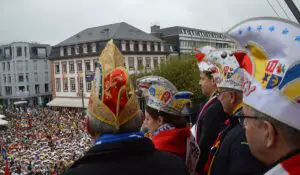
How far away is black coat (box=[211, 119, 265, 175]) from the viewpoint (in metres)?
2.28

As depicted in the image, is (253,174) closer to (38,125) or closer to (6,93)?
(38,125)

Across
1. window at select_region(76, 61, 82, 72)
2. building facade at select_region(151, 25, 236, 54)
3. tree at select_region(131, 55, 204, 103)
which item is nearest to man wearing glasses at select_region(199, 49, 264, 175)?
tree at select_region(131, 55, 204, 103)

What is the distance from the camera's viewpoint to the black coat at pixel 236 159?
2.28m

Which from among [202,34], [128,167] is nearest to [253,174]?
[128,167]

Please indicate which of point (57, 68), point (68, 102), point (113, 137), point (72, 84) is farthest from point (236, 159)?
point (57, 68)

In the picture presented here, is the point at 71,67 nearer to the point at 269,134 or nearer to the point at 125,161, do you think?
the point at 125,161

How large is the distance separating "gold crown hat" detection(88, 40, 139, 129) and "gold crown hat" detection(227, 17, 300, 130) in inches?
32.4

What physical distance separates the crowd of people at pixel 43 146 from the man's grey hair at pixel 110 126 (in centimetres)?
1173

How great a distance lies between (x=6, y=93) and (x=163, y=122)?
6979cm

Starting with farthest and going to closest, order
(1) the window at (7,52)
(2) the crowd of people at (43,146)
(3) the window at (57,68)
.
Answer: (1) the window at (7,52)
(3) the window at (57,68)
(2) the crowd of people at (43,146)

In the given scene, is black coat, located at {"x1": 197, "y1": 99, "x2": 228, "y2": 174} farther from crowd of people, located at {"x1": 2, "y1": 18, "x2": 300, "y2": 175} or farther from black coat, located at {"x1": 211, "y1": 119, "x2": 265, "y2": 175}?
black coat, located at {"x1": 211, "y1": 119, "x2": 265, "y2": 175}

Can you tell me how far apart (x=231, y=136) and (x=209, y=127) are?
31.5 inches

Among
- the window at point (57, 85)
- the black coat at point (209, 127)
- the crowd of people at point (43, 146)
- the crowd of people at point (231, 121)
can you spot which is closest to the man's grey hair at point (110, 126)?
the crowd of people at point (231, 121)

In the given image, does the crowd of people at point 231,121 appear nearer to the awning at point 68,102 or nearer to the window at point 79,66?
the awning at point 68,102
